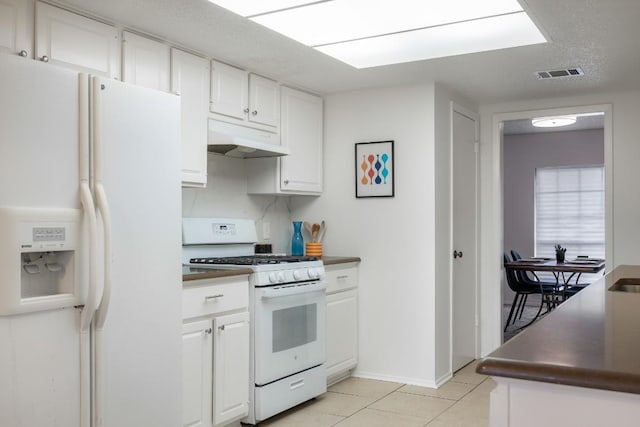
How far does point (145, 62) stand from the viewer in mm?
3211

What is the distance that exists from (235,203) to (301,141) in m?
0.66

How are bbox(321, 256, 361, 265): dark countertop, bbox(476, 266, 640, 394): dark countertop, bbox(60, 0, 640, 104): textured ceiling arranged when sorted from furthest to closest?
1. bbox(321, 256, 361, 265): dark countertop
2. bbox(60, 0, 640, 104): textured ceiling
3. bbox(476, 266, 640, 394): dark countertop

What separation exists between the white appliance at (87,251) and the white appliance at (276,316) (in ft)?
2.77

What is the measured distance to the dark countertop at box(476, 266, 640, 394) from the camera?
3.72 feet

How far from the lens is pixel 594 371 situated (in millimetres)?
1138

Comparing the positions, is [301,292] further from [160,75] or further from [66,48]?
[66,48]

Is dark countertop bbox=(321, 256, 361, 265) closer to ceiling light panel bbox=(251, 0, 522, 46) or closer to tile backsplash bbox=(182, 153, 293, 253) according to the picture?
tile backsplash bbox=(182, 153, 293, 253)

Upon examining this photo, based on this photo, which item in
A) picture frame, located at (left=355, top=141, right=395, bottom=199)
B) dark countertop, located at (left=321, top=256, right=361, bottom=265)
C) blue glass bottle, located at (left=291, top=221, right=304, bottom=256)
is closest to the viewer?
dark countertop, located at (left=321, top=256, right=361, bottom=265)

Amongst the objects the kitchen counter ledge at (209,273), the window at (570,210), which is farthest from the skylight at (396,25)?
the window at (570,210)

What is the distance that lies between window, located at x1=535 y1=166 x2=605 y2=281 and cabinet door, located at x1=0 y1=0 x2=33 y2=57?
23.0ft

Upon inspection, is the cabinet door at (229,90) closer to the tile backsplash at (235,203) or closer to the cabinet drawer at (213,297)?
the tile backsplash at (235,203)

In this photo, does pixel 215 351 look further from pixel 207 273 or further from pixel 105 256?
pixel 105 256

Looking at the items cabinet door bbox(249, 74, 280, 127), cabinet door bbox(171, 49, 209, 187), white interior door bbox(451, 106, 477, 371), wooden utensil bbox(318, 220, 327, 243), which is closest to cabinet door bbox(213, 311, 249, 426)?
cabinet door bbox(171, 49, 209, 187)

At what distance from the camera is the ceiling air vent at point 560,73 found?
4070 millimetres
